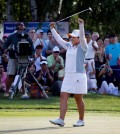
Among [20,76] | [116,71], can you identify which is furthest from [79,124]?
[116,71]

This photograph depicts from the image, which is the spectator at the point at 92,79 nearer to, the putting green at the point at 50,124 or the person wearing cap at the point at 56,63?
the person wearing cap at the point at 56,63

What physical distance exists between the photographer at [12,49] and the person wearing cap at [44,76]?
95cm

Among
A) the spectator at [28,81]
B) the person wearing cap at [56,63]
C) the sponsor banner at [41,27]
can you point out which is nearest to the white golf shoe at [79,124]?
the spectator at [28,81]

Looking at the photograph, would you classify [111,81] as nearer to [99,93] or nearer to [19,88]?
[99,93]

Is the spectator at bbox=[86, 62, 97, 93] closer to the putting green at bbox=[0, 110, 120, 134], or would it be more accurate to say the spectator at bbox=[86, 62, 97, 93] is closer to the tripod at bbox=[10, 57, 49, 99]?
the tripod at bbox=[10, 57, 49, 99]

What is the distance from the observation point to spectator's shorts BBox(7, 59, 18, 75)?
765 inches

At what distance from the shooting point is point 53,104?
1738 centimetres

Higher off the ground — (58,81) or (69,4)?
(69,4)

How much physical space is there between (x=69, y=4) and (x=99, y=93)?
25.2 feet

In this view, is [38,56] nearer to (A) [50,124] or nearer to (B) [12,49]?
(B) [12,49]

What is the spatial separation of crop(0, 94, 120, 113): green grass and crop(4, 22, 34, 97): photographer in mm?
878

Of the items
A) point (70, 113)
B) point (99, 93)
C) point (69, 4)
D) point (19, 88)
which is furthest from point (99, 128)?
point (69, 4)

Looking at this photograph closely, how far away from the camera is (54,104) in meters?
17.4

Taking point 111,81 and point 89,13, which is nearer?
point 111,81
